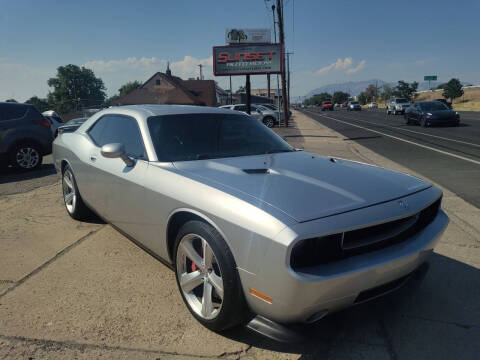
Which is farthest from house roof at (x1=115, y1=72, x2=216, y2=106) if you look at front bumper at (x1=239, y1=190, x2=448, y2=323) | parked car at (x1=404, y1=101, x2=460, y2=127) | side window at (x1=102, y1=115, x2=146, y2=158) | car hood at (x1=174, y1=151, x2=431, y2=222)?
front bumper at (x1=239, y1=190, x2=448, y2=323)

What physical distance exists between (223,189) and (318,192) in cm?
58

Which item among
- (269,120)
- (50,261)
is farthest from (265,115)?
(50,261)

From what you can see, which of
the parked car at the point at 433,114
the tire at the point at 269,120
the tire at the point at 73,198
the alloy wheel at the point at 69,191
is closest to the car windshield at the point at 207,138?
the tire at the point at 73,198

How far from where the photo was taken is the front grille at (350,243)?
1963 mm

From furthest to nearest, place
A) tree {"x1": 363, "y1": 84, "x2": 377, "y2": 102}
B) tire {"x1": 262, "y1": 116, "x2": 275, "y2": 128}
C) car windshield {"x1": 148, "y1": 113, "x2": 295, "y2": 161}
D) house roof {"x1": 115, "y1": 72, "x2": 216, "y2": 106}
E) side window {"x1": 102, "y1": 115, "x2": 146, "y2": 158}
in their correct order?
tree {"x1": 363, "y1": 84, "x2": 377, "y2": 102}
house roof {"x1": 115, "y1": 72, "x2": 216, "y2": 106}
tire {"x1": 262, "y1": 116, "x2": 275, "y2": 128}
side window {"x1": 102, "y1": 115, "x2": 146, "y2": 158}
car windshield {"x1": 148, "y1": 113, "x2": 295, "y2": 161}

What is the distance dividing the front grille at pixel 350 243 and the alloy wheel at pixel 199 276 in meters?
0.55

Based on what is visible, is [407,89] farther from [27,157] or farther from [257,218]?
[257,218]

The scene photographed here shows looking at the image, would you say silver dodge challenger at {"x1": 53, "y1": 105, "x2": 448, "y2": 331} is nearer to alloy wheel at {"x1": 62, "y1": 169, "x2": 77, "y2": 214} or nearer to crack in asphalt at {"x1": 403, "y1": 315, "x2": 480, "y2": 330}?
crack in asphalt at {"x1": 403, "y1": 315, "x2": 480, "y2": 330}

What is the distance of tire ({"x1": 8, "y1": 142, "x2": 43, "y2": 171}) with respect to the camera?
854cm

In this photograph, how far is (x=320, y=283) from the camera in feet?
6.19

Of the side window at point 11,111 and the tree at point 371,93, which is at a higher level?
the tree at point 371,93

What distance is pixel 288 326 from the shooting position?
2.02 meters

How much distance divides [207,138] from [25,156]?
277 inches

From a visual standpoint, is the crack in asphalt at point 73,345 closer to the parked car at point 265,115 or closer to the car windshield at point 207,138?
the car windshield at point 207,138
